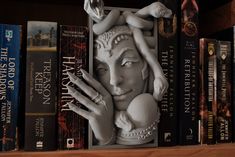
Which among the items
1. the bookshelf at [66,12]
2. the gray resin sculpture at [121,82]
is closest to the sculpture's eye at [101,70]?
the gray resin sculpture at [121,82]

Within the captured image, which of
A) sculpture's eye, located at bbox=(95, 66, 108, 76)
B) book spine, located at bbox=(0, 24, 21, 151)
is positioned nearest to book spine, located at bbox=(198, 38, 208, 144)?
sculpture's eye, located at bbox=(95, 66, 108, 76)

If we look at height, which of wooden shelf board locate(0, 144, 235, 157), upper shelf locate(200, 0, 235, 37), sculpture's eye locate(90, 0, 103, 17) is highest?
upper shelf locate(200, 0, 235, 37)

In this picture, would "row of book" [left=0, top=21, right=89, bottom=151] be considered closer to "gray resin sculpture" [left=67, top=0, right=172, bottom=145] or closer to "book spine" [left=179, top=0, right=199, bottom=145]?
"gray resin sculpture" [left=67, top=0, right=172, bottom=145]

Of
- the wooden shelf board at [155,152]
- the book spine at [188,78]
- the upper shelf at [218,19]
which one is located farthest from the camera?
the upper shelf at [218,19]

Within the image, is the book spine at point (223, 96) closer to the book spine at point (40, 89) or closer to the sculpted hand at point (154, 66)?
the sculpted hand at point (154, 66)

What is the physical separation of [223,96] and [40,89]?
393 mm

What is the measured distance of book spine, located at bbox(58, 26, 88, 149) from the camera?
0.57m

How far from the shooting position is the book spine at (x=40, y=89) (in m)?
0.56

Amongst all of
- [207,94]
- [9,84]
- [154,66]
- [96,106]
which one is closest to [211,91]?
[207,94]

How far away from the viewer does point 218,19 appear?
2.60ft

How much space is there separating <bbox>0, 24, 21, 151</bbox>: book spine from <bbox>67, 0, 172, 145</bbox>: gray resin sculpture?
0.11 meters

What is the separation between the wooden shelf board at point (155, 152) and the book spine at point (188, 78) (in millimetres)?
36

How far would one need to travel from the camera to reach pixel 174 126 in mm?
628

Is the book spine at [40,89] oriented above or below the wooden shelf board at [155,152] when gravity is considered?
above
